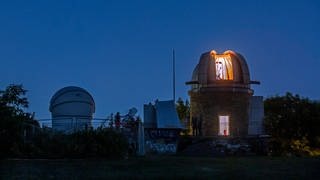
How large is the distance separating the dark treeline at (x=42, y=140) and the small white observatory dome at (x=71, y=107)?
6.69 m

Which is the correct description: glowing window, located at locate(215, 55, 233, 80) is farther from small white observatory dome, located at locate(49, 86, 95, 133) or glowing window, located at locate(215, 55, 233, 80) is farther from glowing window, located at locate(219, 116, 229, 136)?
small white observatory dome, located at locate(49, 86, 95, 133)

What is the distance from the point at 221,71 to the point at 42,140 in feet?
70.6

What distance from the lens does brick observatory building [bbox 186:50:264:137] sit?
41.1 metres

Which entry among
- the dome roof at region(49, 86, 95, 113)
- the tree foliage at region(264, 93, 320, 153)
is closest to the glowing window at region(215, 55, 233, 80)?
the tree foliage at region(264, 93, 320, 153)

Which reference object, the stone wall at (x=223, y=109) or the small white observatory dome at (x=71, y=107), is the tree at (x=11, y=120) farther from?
the stone wall at (x=223, y=109)

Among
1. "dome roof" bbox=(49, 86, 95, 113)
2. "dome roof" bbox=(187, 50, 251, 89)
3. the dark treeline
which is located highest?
"dome roof" bbox=(187, 50, 251, 89)

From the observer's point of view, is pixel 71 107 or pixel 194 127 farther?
pixel 194 127

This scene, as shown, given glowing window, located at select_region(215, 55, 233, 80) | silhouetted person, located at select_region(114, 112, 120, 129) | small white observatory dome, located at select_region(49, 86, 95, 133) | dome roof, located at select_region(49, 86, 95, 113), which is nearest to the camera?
silhouetted person, located at select_region(114, 112, 120, 129)

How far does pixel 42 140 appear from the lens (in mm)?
22219

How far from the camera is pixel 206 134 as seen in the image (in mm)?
41281

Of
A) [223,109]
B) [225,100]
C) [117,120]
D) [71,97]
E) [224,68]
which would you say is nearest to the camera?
[117,120]

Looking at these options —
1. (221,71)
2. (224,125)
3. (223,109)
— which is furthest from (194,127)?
(221,71)

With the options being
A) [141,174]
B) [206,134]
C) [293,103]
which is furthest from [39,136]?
[293,103]

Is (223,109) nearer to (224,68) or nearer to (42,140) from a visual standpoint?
(224,68)
